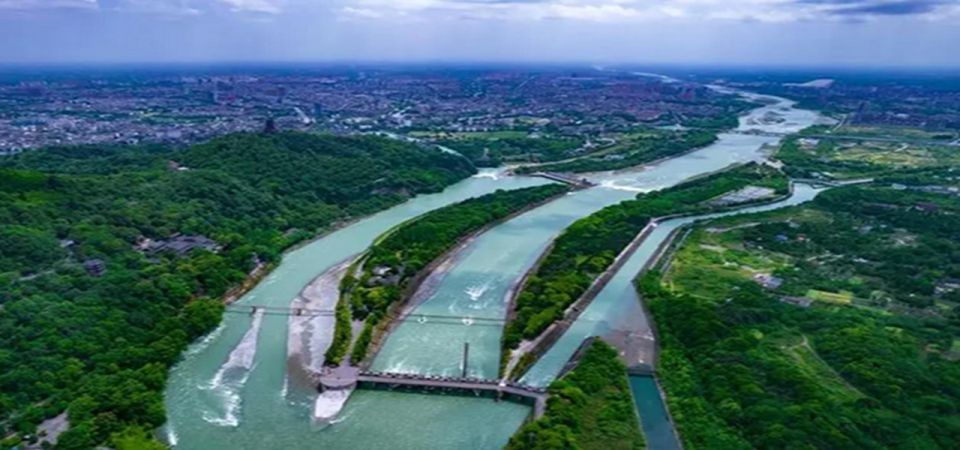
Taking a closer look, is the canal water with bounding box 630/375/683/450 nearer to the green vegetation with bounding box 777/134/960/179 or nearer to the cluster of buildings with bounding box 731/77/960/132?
the green vegetation with bounding box 777/134/960/179

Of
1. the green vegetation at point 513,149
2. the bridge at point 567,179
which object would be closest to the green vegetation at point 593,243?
the bridge at point 567,179

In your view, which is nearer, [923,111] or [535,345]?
[535,345]

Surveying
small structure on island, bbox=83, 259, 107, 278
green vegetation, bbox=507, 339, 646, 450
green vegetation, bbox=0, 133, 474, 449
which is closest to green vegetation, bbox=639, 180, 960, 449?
green vegetation, bbox=507, 339, 646, 450

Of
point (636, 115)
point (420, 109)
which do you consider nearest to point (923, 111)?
point (636, 115)

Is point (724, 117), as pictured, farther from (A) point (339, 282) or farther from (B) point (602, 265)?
(A) point (339, 282)

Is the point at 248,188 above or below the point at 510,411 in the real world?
above

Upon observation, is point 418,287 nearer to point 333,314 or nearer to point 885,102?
point 333,314
